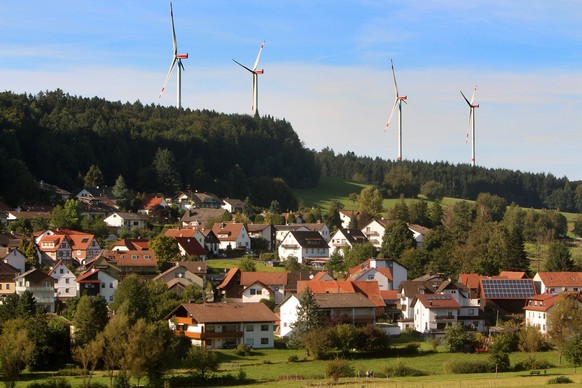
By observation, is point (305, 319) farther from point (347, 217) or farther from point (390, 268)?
point (347, 217)

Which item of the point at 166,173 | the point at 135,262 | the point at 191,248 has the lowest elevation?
the point at 135,262

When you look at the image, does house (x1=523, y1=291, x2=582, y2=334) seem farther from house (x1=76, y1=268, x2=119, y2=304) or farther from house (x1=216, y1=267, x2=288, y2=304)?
house (x1=76, y1=268, x2=119, y2=304)

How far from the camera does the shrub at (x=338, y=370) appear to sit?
147 feet

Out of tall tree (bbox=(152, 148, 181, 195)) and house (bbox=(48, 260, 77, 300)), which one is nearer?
house (bbox=(48, 260, 77, 300))

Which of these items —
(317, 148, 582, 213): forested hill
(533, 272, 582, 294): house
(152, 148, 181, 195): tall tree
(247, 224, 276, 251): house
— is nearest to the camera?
(533, 272, 582, 294): house

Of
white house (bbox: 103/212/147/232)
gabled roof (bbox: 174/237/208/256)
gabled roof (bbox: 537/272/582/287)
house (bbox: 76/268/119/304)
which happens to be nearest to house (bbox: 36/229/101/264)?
gabled roof (bbox: 174/237/208/256)

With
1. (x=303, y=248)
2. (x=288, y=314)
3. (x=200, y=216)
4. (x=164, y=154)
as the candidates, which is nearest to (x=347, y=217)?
(x=200, y=216)

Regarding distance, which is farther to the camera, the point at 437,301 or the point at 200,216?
the point at 200,216

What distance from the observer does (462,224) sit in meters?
94.2

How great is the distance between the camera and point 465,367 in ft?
159

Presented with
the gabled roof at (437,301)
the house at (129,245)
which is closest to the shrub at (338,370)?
the gabled roof at (437,301)

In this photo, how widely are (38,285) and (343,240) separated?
3689cm

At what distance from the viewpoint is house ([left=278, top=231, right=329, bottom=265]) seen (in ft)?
286

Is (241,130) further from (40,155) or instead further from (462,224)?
(462,224)
